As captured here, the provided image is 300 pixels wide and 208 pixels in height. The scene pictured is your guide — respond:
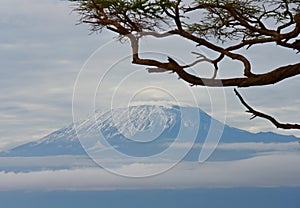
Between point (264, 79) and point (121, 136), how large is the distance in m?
1.52

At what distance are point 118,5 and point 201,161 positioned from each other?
1853mm

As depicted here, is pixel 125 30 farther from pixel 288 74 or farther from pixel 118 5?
pixel 288 74

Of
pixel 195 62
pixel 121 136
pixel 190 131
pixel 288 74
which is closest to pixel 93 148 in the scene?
pixel 121 136

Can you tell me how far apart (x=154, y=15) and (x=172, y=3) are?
0.42 metres

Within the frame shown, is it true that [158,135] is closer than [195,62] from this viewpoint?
Yes

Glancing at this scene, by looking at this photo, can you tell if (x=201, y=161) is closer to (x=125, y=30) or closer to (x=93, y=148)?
(x=93, y=148)

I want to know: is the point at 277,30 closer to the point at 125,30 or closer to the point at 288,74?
the point at 288,74

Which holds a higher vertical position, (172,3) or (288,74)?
A: (172,3)

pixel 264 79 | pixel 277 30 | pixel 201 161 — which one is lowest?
pixel 201 161

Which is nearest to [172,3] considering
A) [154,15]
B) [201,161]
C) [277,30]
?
[154,15]

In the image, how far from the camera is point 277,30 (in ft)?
23.8

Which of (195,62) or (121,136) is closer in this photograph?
(121,136)

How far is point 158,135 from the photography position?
683 cm

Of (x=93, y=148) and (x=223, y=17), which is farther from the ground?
(x=223, y=17)
